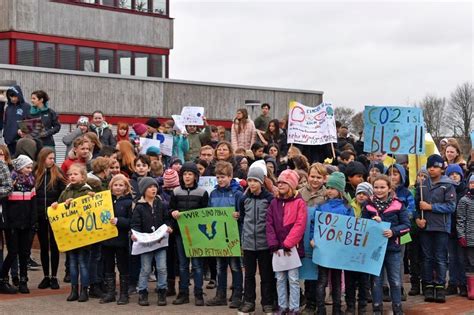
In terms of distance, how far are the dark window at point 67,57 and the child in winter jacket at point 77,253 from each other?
2534cm

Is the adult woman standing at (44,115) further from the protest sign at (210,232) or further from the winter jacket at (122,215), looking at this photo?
the protest sign at (210,232)

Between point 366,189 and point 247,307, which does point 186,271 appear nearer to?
point 247,307

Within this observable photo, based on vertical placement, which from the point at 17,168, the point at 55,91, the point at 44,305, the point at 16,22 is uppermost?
the point at 16,22

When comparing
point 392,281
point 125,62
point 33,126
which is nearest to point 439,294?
point 392,281

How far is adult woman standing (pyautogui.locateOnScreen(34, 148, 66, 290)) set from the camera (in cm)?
1447

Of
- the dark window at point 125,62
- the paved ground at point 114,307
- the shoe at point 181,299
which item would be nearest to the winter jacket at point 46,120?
the paved ground at point 114,307

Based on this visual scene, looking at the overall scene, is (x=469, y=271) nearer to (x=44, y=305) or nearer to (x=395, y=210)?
(x=395, y=210)

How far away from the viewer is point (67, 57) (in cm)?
3906

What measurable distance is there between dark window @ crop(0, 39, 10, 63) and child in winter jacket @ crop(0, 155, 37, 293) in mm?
23736

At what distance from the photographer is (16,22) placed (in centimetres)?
3712

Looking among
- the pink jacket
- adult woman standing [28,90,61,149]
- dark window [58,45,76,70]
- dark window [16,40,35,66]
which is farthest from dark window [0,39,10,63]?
adult woman standing [28,90,61,149]

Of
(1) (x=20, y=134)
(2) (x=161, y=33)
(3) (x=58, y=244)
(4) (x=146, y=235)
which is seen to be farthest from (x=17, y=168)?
(2) (x=161, y=33)

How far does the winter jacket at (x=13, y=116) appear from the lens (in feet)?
62.0

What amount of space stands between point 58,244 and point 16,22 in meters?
24.7
